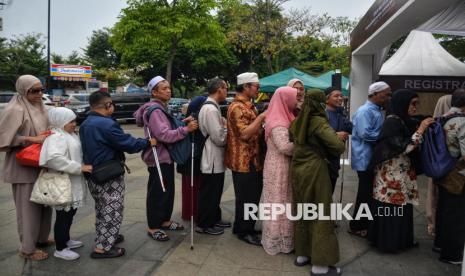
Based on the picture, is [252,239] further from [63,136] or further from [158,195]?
[63,136]

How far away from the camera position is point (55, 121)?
3475 mm

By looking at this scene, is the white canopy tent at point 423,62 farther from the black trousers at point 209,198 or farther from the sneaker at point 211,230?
the sneaker at point 211,230

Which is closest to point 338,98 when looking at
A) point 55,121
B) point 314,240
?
point 314,240

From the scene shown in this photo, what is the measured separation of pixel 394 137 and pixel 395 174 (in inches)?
15.1

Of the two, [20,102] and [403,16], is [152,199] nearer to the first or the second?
[20,102]

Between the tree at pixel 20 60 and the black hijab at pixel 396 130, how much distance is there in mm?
40146

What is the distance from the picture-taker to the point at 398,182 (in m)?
3.72

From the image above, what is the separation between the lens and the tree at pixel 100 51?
46969 mm

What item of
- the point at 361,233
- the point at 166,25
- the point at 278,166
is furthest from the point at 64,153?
the point at 166,25

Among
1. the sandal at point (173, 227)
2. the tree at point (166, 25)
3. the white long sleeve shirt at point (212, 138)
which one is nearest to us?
the white long sleeve shirt at point (212, 138)

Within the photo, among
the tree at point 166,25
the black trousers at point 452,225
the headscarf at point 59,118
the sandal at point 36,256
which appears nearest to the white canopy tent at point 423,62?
the black trousers at point 452,225

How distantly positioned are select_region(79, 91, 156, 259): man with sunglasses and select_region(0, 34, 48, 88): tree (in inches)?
1526

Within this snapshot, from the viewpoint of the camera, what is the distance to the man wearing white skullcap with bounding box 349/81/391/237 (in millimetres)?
4066

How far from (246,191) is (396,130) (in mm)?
1580
